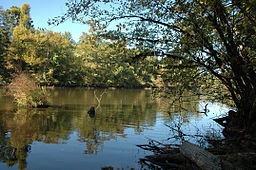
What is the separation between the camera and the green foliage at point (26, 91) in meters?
18.2

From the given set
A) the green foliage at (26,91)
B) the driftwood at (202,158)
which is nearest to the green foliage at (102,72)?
the green foliage at (26,91)

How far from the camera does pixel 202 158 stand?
5277mm

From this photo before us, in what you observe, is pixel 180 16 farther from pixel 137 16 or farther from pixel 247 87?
pixel 247 87

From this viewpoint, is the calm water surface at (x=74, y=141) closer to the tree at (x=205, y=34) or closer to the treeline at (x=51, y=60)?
the tree at (x=205, y=34)

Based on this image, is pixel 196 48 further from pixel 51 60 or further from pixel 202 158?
pixel 51 60

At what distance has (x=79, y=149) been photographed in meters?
8.41

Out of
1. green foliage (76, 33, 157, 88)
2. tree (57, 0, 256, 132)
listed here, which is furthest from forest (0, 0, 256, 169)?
green foliage (76, 33, 157, 88)

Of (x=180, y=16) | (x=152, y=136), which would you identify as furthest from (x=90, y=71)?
(x=180, y=16)

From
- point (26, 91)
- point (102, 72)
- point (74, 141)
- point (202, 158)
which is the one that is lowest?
point (74, 141)

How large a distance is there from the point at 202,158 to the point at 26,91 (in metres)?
16.4

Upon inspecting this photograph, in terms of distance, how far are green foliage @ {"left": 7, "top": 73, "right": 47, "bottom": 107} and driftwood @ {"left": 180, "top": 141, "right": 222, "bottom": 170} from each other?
15412mm

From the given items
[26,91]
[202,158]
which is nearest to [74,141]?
[202,158]

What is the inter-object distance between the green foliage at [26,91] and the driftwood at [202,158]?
15412 mm

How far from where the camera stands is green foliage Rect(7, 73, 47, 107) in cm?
1817
